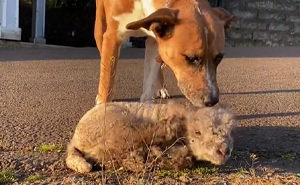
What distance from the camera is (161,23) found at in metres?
3.43

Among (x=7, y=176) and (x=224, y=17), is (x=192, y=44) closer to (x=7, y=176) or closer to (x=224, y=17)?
(x=224, y=17)

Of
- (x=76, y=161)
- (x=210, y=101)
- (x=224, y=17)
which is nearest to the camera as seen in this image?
(x=76, y=161)

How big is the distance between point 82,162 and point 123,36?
5.53 feet

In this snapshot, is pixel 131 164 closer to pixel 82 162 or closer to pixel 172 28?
pixel 82 162

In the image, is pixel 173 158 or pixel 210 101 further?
pixel 210 101

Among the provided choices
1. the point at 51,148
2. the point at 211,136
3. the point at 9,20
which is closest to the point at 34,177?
the point at 51,148

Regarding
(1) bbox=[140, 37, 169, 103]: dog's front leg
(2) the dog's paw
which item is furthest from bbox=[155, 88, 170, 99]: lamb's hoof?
(1) bbox=[140, 37, 169, 103]: dog's front leg

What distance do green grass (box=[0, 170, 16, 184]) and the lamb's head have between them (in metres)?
0.82

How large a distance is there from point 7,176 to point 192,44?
132cm

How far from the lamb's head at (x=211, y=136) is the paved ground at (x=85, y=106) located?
0.61 ft

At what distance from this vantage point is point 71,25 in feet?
51.2

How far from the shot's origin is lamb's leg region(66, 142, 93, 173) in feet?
8.54

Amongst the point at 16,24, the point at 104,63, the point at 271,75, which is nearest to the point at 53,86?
the point at 104,63

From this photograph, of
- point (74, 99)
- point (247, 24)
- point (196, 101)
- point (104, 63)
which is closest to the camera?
point (196, 101)
